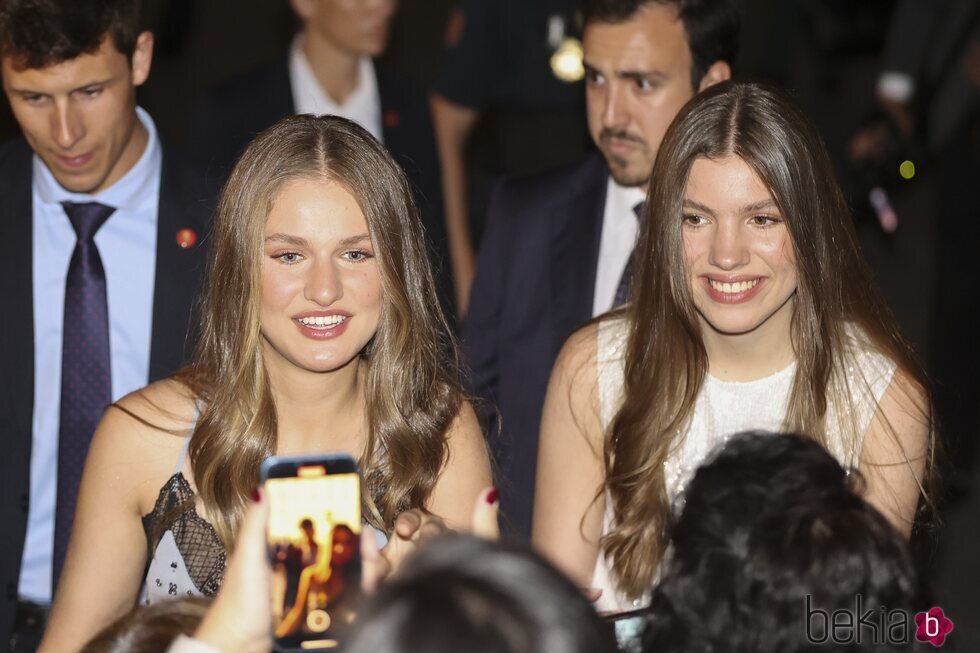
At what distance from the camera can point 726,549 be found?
5.98 ft

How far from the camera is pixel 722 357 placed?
3.03 m

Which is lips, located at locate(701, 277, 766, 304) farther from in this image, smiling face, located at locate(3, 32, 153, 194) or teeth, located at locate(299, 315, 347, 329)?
smiling face, located at locate(3, 32, 153, 194)

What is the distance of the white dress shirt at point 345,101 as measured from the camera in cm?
506

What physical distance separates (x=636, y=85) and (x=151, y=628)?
7.06ft

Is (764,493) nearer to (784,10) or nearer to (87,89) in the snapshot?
(87,89)

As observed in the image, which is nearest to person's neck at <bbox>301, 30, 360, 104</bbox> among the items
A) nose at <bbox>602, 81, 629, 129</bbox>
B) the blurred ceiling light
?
the blurred ceiling light

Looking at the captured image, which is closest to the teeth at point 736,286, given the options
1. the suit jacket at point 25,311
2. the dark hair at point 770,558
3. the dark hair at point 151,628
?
the dark hair at point 770,558

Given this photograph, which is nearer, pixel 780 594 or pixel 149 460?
pixel 780 594

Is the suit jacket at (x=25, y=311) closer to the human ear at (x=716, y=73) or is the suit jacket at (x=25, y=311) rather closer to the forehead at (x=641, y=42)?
the forehead at (x=641, y=42)

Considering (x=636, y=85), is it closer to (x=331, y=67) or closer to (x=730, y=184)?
(x=730, y=184)

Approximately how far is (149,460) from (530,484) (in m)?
1.16

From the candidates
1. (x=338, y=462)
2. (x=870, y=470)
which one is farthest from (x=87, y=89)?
(x=870, y=470)

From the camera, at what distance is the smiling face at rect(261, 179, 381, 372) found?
2.65 meters

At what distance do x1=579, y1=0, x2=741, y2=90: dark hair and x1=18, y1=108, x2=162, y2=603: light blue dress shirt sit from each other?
1.16m
